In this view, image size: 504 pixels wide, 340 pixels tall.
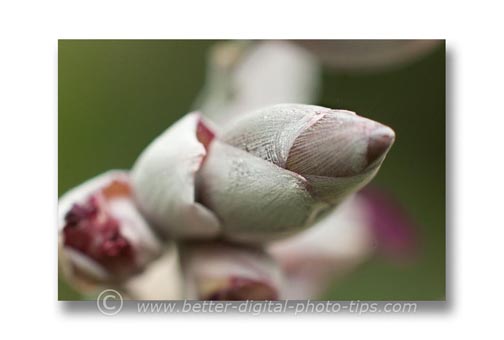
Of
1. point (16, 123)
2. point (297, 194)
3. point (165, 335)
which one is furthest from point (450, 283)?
point (16, 123)

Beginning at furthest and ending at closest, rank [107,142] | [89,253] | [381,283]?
[381,283] < [107,142] < [89,253]

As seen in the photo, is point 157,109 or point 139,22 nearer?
point 139,22

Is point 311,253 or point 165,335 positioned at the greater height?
point 311,253

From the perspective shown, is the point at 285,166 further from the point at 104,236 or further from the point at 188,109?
the point at 188,109

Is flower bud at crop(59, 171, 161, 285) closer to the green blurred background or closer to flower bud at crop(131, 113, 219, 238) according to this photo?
flower bud at crop(131, 113, 219, 238)

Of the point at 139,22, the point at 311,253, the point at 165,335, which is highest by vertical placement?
the point at 139,22

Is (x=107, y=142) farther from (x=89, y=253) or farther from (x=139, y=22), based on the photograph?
(x=89, y=253)
